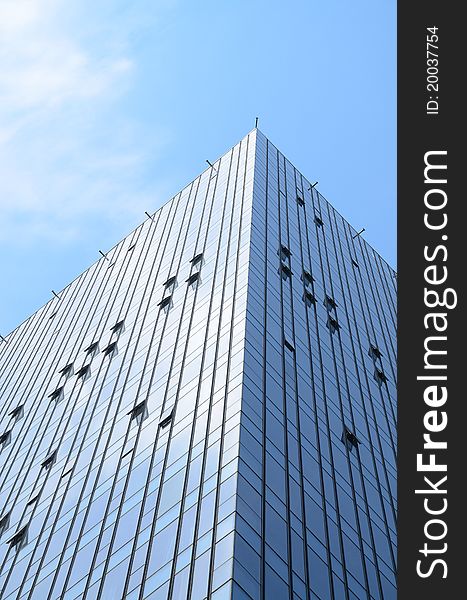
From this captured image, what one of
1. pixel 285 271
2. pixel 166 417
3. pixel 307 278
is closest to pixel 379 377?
pixel 307 278

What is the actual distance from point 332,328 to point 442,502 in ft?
134

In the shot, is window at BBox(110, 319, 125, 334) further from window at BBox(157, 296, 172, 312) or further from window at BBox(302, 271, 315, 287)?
window at BBox(302, 271, 315, 287)

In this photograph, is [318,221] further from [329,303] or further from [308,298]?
[308,298]

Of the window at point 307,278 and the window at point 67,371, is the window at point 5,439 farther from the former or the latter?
the window at point 307,278

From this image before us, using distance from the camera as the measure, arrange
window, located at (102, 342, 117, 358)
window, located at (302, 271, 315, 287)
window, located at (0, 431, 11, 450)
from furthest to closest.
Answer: window, located at (0, 431, 11, 450) → window, located at (302, 271, 315, 287) → window, located at (102, 342, 117, 358)

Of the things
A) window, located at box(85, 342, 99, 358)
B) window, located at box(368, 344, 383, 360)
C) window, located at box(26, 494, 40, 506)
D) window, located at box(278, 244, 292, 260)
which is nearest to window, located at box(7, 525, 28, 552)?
window, located at box(26, 494, 40, 506)

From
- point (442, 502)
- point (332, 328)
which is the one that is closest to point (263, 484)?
point (442, 502)

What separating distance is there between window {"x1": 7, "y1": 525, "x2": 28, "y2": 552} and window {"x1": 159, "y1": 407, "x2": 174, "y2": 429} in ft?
32.7

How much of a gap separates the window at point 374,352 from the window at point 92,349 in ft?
61.4

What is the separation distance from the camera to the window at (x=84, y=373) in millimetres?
64750

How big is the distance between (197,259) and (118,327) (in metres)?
7.61

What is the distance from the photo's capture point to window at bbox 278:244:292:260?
6394 cm

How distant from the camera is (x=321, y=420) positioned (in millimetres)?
50125

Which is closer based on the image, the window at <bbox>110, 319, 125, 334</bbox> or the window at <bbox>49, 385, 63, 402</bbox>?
the window at <bbox>49, 385, 63, 402</bbox>
